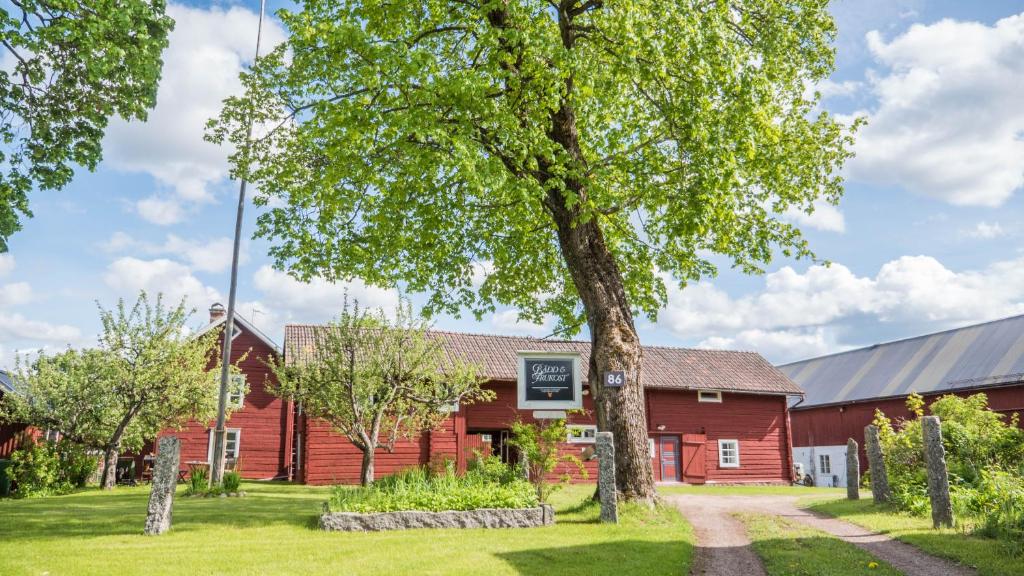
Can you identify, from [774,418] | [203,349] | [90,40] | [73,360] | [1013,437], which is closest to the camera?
[90,40]

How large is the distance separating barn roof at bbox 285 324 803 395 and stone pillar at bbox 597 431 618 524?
44.5 ft

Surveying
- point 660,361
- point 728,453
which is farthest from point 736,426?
point 660,361

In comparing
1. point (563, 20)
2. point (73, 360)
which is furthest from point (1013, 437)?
point (73, 360)

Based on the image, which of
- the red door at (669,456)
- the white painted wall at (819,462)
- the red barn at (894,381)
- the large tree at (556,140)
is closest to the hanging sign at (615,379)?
the large tree at (556,140)

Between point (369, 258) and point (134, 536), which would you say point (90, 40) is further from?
point (134, 536)

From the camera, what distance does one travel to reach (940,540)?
34.8 ft

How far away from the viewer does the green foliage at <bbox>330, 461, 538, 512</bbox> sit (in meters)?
12.4

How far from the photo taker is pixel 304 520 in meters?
13.2

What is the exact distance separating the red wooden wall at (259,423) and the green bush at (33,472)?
262 inches

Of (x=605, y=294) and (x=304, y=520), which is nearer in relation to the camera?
(x=304, y=520)

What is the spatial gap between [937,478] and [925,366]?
82.1ft

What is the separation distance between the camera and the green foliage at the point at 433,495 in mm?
12391

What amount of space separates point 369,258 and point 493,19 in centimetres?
608

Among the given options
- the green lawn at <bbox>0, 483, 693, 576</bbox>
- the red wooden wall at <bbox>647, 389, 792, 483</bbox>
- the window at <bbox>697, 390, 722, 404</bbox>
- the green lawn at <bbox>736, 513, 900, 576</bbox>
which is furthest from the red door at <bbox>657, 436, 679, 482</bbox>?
the green lawn at <bbox>736, 513, 900, 576</bbox>
